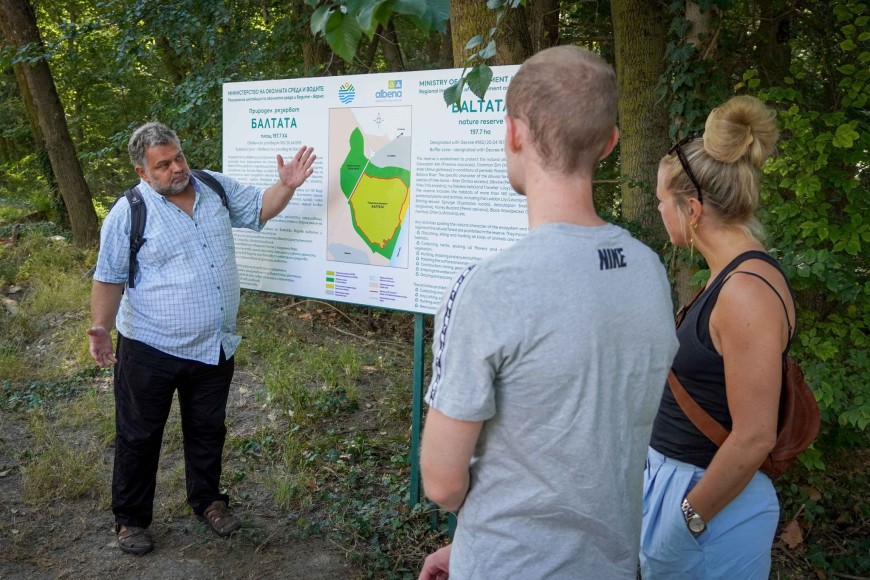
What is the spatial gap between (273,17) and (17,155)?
12.0 m

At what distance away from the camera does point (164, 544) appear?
4.16 m

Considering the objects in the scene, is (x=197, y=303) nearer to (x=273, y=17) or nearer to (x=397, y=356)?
(x=397, y=356)

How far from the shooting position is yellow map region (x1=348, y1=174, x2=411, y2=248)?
3740 millimetres

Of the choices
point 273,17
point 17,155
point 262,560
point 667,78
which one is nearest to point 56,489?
point 262,560

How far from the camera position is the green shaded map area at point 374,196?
374cm

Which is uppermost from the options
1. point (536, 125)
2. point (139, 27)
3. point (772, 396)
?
point (139, 27)

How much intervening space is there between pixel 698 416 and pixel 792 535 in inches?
115

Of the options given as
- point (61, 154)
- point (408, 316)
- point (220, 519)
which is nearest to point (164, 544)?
point (220, 519)

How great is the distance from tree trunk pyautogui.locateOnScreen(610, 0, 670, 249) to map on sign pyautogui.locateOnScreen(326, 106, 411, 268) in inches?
94.3

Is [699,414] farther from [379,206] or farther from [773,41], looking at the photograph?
[773,41]

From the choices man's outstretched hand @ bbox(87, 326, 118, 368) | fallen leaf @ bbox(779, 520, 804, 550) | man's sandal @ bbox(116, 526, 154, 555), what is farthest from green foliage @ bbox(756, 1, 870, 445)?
man's sandal @ bbox(116, 526, 154, 555)

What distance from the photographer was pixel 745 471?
1982mm

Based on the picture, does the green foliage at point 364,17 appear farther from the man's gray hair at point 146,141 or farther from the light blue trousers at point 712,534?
the man's gray hair at point 146,141

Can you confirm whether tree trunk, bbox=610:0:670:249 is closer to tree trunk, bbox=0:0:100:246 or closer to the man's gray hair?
the man's gray hair
